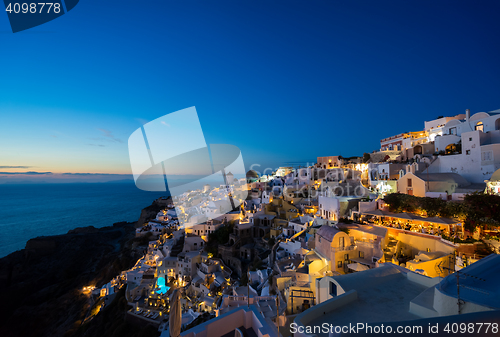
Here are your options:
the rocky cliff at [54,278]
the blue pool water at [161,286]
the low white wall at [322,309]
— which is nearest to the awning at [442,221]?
the low white wall at [322,309]

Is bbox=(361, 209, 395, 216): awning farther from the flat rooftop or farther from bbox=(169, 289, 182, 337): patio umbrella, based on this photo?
bbox=(169, 289, 182, 337): patio umbrella

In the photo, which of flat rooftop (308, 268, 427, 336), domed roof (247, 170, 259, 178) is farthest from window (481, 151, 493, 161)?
domed roof (247, 170, 259, 178)

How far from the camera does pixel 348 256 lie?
9766mm

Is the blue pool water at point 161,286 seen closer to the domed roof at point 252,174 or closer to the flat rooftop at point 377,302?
the flat rooftop at point 377,302

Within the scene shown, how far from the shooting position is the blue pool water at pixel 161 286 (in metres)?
16.0

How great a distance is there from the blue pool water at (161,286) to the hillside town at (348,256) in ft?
0.24

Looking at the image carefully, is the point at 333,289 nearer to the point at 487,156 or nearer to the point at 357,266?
the point at 357,266

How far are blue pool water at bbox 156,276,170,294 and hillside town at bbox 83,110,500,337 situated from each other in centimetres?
7

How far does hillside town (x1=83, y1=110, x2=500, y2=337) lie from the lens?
10.1 feet

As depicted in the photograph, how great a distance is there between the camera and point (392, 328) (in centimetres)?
196

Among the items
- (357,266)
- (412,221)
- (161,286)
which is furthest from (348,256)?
(161,286)

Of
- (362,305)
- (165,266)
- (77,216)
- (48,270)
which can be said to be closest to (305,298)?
(362,305)

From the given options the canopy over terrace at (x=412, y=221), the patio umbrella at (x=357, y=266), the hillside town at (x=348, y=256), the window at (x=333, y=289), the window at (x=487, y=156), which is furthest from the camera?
the window at (x=487, y=156)

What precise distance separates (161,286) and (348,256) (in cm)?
1377
